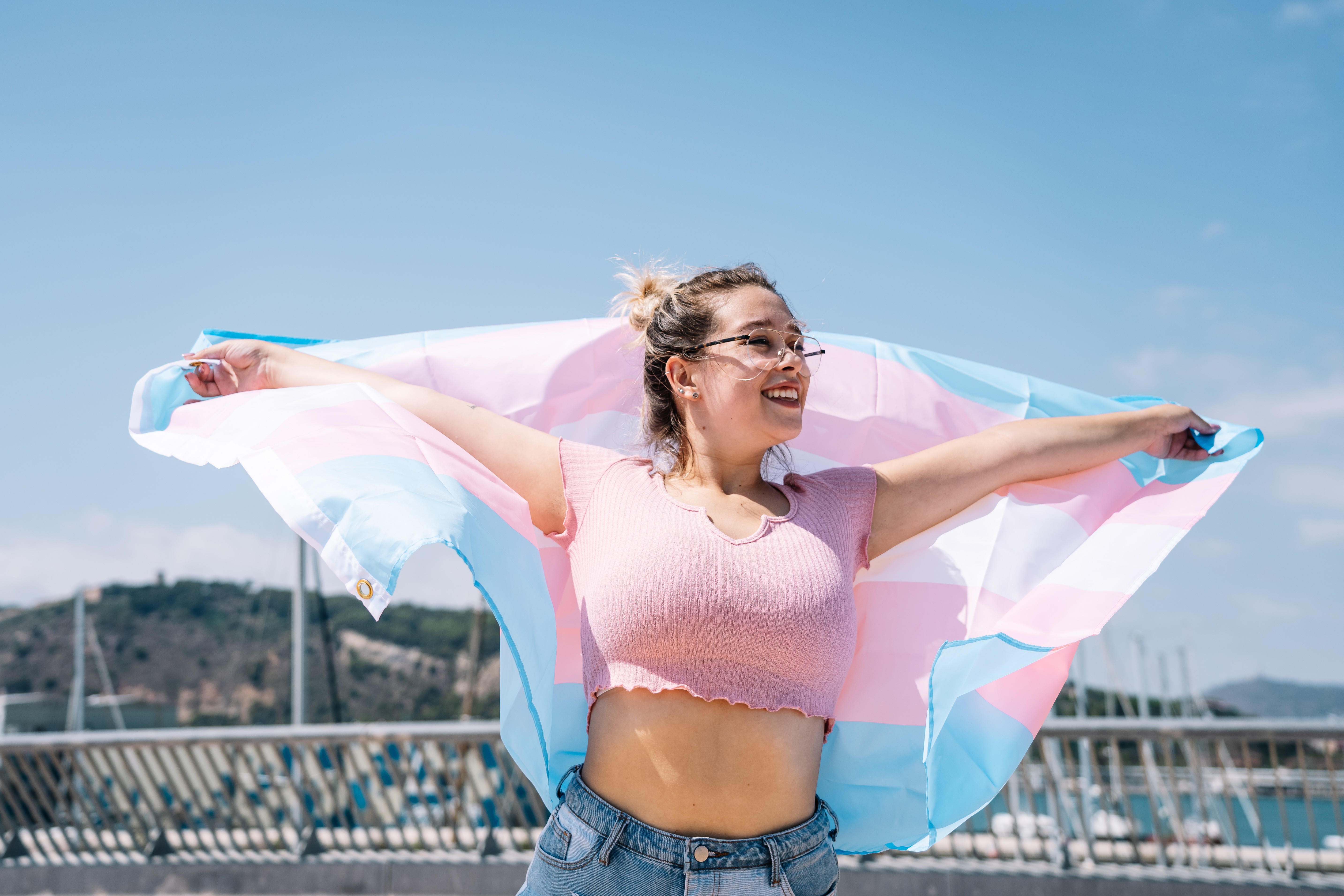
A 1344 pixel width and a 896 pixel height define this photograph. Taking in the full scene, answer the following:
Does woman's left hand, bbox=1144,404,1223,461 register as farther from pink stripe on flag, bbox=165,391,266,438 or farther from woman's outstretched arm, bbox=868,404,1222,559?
pink stripe on flag, bbox=165,391,266,438

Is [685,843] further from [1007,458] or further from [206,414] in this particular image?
[206,414]

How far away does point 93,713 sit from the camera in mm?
50812

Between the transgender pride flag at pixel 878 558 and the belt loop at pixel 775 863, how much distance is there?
60 cm

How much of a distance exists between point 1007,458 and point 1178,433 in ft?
2.44

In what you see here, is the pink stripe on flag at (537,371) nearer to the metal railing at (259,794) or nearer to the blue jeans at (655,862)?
the blue jeans at (655,862)

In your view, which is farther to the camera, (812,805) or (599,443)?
(599,443)

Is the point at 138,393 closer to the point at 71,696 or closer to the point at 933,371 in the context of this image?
the point at 933,371

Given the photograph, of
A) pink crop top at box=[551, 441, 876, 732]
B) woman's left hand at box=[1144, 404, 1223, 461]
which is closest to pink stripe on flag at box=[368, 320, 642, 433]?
pink crop top at box=[551, 441, 876, 732]

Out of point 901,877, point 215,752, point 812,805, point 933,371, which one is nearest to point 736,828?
point 812,805

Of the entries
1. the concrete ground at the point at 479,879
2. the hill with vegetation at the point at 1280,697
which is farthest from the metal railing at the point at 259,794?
the hill with vegetation at the point at 1280,697

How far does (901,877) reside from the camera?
588 cm

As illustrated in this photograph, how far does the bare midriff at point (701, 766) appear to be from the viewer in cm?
200

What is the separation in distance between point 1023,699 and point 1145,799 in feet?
15.8

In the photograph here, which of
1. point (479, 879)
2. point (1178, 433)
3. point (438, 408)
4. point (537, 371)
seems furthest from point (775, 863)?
point (479, 879)
